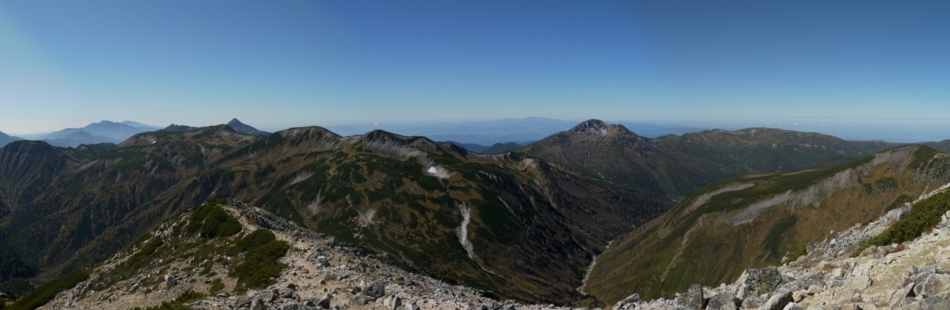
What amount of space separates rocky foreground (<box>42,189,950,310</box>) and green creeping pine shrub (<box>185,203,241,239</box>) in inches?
123

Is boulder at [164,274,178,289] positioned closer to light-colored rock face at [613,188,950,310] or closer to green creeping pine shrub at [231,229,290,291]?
green creeping pine shrub at [231,229,290,291]

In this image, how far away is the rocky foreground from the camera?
16875 mm

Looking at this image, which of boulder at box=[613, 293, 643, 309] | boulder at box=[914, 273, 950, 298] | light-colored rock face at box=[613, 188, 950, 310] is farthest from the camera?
boulder at box=[613, 293, 643, 309]

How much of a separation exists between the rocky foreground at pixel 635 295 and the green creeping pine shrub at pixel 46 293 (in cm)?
143

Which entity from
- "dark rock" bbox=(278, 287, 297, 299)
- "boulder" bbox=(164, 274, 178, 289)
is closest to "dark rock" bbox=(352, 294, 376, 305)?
"dark rock" bbox=(278, 287, 297, 299)

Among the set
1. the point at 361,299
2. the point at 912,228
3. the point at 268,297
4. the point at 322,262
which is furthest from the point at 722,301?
the point at 322,262

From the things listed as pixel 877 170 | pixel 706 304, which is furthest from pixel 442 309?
pixel 877 170

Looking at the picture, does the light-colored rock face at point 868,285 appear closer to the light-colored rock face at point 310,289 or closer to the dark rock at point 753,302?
the dark rock at point 753,302

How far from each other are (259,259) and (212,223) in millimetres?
24038

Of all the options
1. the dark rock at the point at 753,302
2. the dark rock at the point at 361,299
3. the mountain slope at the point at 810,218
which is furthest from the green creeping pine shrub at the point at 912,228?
the mountain slope at the point at 810,218

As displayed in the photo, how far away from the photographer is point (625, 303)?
88.9ft

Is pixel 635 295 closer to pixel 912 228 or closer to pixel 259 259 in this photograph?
pixel 912 228

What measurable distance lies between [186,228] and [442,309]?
59419mm

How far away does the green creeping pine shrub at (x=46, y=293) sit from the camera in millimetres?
48728
